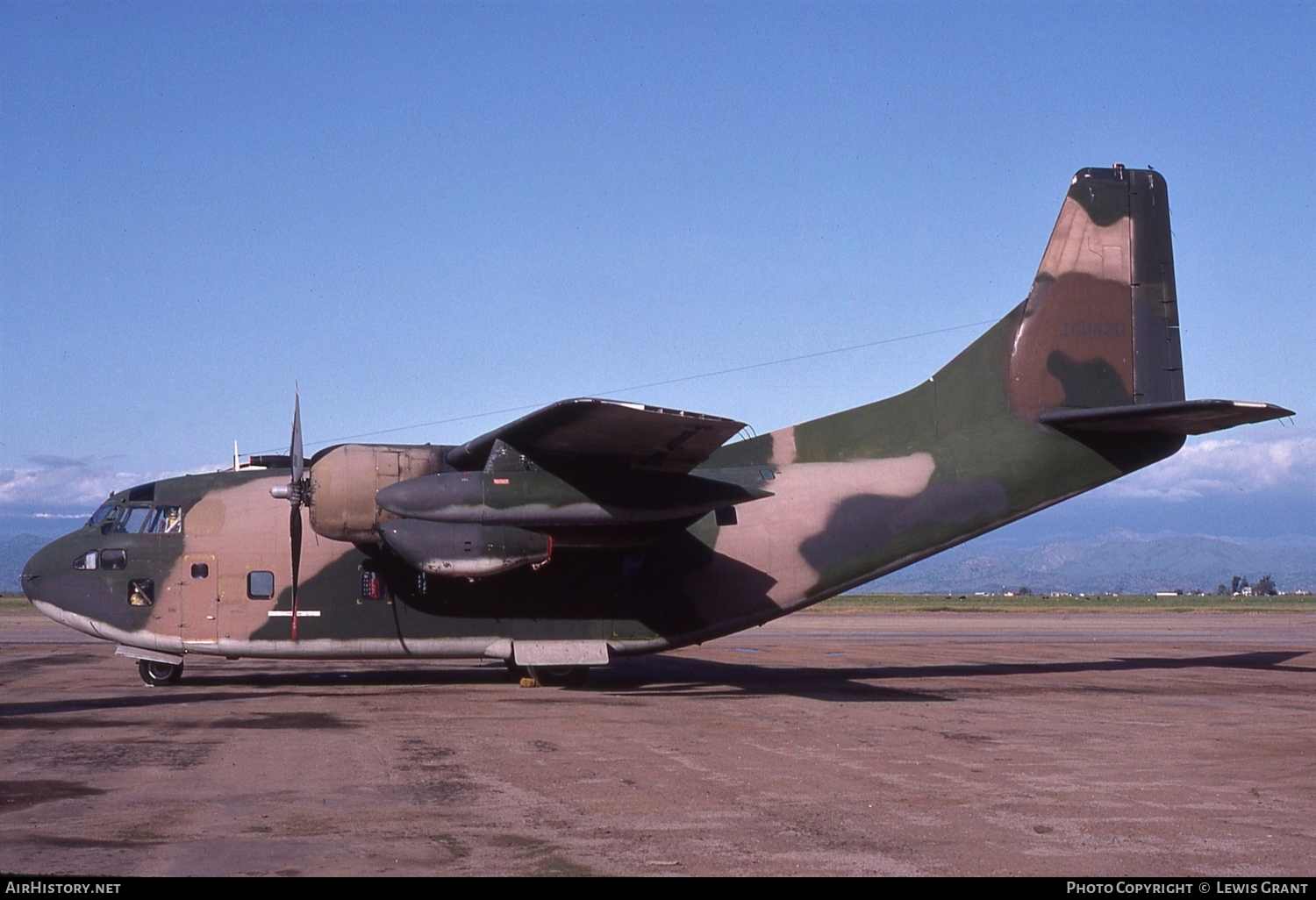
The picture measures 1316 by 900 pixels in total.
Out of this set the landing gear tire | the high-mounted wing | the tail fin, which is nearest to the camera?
the high-mounted wing

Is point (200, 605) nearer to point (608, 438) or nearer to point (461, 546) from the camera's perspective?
point (461, 546)

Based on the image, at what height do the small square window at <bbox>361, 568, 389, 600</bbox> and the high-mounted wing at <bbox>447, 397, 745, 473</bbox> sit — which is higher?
the high-mounted wing at <bbox>447, 397, 745, 473</bbox>

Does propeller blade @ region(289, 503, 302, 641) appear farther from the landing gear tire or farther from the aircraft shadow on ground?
the landing gear tire

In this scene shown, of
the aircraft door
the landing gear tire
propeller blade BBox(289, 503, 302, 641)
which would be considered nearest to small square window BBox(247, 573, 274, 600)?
propeller blade BBox(289, 503, 302, 641)

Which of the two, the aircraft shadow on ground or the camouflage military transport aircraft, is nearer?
the aircraft shadow on ground

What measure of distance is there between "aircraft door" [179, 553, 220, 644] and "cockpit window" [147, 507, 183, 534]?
30.7 inches

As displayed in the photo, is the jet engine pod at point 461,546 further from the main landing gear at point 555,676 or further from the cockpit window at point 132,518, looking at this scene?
the cockpit window at point 132,518

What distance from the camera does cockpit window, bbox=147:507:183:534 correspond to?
19.8 m

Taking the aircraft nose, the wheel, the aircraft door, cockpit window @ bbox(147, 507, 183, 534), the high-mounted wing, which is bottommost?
the wheel

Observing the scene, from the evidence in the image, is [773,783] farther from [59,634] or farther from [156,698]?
[59,634]

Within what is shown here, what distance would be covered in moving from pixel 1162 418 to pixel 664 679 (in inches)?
384

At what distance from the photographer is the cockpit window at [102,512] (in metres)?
20.1

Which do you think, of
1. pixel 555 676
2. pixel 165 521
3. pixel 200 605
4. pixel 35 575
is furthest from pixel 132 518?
pixel 555 676

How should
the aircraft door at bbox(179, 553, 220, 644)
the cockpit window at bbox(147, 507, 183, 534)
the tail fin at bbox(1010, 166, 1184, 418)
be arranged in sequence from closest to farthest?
the aircraft door at bbox(179, 553, 220, 644), the cockpit window at bbox(147, 507, 183, 534), the tail fin at bbox(1010, 166, 1184, 418)
